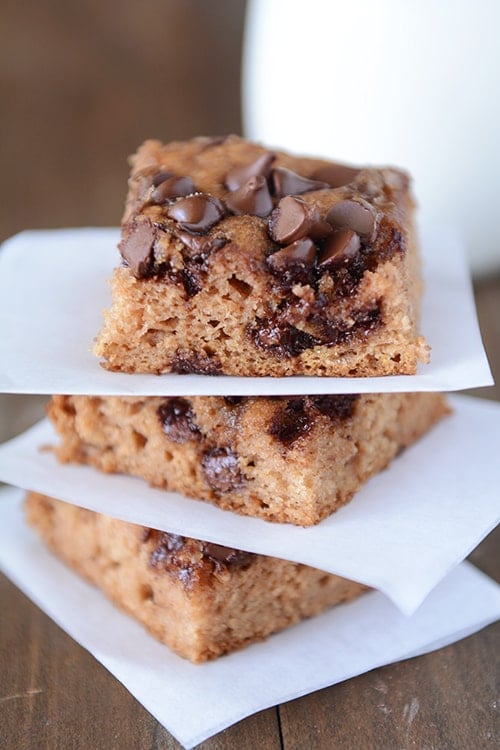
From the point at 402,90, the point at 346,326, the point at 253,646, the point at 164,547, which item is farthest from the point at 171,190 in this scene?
the point at 402,90

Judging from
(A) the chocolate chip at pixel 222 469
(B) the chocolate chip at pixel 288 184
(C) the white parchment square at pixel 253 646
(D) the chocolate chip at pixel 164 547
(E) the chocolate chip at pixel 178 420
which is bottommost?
(C) the white parchment square at pixel 253 646

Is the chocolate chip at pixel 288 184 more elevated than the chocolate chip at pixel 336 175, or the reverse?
the chocolate chip at pixel 288 184

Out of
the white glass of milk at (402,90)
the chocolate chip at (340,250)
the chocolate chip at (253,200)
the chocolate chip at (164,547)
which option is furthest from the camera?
the white glass of milk at (402,90)

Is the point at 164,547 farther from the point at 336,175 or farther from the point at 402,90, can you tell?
the point at 402,90

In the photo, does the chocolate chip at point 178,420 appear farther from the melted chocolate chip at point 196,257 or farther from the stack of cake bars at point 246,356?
the melted chocolate chip at point 196,257

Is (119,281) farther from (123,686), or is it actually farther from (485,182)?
(485,182)

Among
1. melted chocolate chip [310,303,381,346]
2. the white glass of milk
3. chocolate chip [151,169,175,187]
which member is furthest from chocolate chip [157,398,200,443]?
the white glass of milk

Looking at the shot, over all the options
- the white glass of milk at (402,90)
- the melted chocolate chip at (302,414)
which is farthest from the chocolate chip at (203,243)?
the white glass of milk at (402,90)

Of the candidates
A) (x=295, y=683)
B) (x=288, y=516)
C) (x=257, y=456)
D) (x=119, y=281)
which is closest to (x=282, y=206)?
(x=119, y=281)
